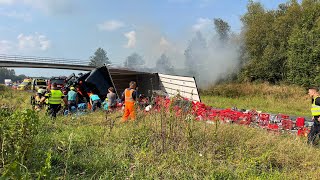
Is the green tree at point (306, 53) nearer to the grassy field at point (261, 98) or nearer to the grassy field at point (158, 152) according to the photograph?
the grassy field at point (261, 98)

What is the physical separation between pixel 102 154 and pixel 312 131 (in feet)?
16.9

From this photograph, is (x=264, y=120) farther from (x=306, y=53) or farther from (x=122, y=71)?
(x=306, y=53)

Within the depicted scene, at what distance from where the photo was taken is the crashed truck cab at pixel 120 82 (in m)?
14.3

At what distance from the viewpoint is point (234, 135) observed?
22.7ft

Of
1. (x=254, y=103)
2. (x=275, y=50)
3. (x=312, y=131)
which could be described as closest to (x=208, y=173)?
(x=312, y=131)

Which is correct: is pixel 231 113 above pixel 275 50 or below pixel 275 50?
below

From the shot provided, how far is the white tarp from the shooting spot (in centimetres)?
1298

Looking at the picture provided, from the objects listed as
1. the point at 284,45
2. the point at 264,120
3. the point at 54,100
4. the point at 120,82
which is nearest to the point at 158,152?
the point at 264,120

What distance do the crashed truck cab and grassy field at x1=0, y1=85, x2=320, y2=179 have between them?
651 centimetres

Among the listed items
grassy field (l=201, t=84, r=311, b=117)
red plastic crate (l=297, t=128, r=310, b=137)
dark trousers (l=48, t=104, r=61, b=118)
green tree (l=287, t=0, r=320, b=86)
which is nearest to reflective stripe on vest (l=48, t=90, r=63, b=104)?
dark trousers (l=48, t=104, r=61, b=118)

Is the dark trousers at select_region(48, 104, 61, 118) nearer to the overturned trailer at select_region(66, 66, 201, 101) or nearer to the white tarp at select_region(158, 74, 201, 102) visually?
the overturned trailer at select_region(66, 66, 201, 101)

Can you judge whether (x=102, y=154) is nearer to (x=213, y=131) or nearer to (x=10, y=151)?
(x=10, y=151)

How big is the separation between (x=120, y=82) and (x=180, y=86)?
424cm

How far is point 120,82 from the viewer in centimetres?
1689
